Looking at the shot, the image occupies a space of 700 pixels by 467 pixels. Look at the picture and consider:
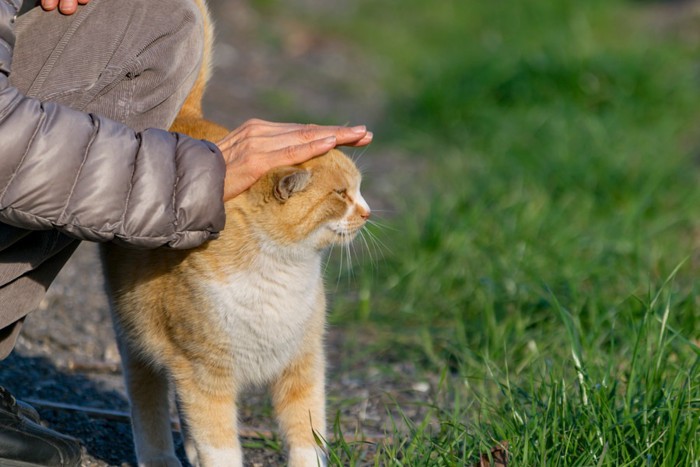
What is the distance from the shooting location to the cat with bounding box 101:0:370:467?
225 centimetres

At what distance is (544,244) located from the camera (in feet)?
13.2

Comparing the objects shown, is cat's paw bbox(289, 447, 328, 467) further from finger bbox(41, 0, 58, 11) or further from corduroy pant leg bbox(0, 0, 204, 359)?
finger bbox(41, 0, 58, 11)

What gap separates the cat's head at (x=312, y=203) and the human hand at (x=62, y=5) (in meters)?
0.59

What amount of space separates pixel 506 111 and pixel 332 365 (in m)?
2.87

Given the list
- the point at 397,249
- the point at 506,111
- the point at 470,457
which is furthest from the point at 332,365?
the point at 506,111

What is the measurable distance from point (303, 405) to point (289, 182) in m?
0.58

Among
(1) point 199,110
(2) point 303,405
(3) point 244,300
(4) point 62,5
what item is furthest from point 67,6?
(2) point 303,405

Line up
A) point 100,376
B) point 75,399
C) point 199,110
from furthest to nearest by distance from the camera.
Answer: point 100,376 < point 75,399 < point 199,110

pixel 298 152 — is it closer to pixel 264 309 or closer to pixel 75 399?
pixel 264 309

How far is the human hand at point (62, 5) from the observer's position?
2.30m

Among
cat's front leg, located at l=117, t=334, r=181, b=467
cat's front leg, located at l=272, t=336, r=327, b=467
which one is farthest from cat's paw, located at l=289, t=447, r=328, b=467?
cat's front leg, located at l=117, t=334, r=181, b=467

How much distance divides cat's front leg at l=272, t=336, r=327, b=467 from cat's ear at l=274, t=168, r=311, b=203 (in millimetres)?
421

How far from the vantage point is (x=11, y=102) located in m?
1.88

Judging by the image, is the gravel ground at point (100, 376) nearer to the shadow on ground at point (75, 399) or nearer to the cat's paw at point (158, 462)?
the shadow on ground at point (75, 399)
